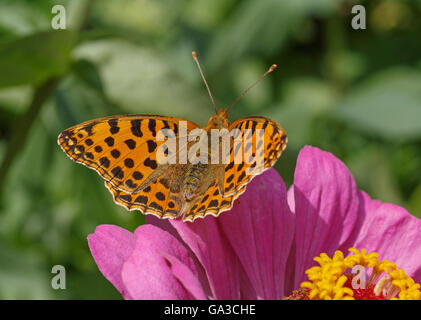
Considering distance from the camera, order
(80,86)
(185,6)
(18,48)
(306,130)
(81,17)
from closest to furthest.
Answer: (18,48)
(81,17)
(80,86)
(306,130)
(185,6)

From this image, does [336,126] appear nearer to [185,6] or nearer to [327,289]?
[185,6]

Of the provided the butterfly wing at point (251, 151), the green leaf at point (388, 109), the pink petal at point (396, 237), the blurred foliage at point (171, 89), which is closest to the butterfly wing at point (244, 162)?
the butterfly wing at point (251, 151)

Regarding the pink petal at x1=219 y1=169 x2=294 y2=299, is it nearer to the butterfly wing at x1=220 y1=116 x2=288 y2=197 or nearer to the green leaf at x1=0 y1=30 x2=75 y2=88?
the butterfly wing at x1=220 y1=116 x2=288 y2=197

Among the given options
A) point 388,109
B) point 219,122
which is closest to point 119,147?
point 219,122

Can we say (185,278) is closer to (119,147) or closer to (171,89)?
(119,147)

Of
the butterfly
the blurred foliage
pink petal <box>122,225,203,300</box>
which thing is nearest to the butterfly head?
the butterfly

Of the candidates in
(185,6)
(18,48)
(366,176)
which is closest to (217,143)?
(18,48)
